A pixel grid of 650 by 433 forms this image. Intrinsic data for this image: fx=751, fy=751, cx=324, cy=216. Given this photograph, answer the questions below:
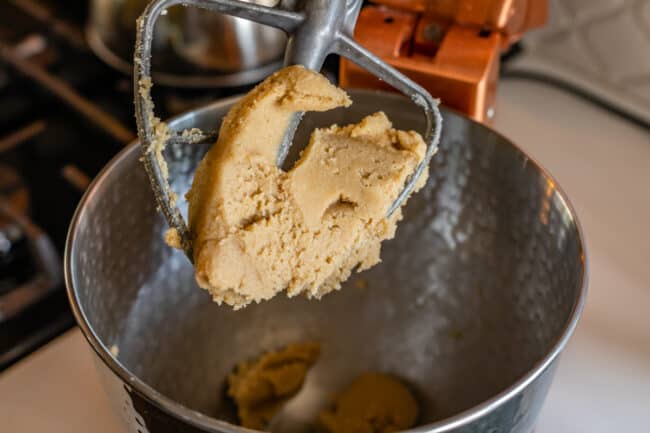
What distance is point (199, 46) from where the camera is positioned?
64 cm

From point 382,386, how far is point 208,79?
30cm

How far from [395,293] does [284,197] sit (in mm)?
212

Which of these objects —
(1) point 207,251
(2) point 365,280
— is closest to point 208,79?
(2) point 365,280

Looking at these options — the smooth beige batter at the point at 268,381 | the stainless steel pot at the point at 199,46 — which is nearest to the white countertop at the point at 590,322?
the smooth beige batter at the point at 268,381

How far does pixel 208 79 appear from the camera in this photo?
650mm

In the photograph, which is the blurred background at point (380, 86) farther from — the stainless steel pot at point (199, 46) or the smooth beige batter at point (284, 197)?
the smooth beige batter at point (284, 197)

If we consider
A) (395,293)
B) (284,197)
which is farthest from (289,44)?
(395,293)

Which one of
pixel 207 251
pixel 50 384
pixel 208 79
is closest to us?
pixel 207 251

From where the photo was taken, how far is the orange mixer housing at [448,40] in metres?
0.46

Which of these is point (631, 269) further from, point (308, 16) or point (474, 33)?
point (308, 16)

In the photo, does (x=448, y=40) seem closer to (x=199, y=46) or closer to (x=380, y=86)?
(x=380, y=86)

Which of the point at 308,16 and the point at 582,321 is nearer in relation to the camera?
the point at 308,16

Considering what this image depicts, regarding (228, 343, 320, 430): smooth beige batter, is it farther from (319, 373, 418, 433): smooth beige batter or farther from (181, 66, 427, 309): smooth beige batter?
(181, 66, 427, 309): smooth beige batter

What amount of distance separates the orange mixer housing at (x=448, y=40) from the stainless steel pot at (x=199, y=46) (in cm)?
17
